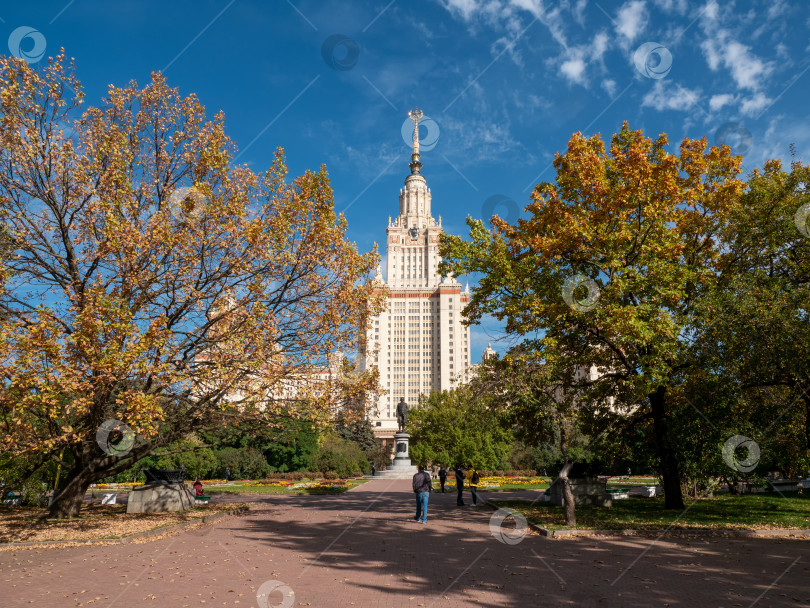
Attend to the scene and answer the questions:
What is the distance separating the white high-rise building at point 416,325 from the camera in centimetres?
14675

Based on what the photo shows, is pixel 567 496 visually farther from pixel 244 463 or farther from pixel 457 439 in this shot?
pixel 244 463

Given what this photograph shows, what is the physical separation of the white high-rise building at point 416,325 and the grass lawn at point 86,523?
123 meters

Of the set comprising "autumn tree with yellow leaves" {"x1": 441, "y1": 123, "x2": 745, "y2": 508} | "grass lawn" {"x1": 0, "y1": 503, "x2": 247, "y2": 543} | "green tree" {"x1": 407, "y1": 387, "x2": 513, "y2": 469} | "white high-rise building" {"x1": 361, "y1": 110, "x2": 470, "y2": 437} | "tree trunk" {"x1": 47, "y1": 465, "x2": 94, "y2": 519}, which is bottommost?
"grass lawn" {"x1": 0, "y1": 503, "x2": 247, "y2": 543}

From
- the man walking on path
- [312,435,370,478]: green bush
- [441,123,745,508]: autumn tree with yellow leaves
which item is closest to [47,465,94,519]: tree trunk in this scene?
the man walking on path

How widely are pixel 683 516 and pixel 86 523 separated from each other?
59.9 feet

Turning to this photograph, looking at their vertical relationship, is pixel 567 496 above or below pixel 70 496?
above

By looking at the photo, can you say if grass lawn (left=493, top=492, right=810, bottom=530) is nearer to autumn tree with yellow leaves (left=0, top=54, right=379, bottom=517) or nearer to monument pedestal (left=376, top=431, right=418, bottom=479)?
autumn tree with yellow leaves (left=0, top=54, right=379, bottom=517)

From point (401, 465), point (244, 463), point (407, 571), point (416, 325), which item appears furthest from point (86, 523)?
point (416, 325)

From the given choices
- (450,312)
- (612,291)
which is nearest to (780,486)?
(612,291)

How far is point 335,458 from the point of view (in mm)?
50312

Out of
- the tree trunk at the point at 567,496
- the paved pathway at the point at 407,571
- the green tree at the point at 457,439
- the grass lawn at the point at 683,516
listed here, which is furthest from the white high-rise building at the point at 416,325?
the paved pathway at the point at 407,571

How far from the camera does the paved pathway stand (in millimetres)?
8035

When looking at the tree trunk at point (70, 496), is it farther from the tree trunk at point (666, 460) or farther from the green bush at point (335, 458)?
the green bush at point (335, 458)

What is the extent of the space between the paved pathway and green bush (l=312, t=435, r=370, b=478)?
1413 inches
